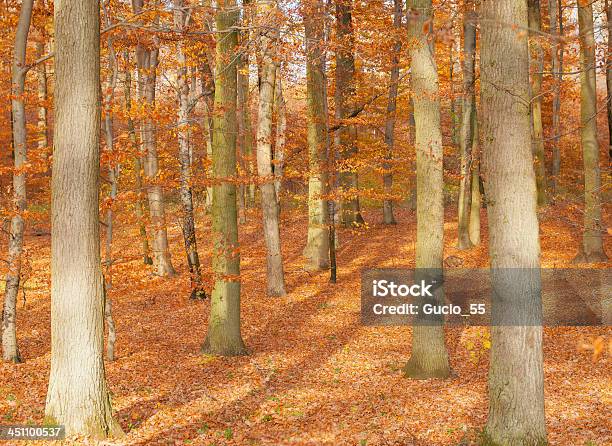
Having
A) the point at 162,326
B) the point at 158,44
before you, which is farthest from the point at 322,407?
the point at 158,44

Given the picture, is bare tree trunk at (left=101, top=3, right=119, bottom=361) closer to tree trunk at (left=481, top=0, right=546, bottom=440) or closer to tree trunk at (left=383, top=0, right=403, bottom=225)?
tree trunk at (left=481, top=0, right=546, bottom=440)

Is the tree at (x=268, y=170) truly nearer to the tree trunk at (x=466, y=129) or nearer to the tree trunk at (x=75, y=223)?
the tree trunk at (x=466, y=129)

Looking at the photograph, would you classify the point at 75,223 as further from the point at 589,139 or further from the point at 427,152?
Result: the point at 589,139

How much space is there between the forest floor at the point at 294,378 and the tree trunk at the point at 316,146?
4.68 ft

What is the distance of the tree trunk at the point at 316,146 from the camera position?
16.2 meters

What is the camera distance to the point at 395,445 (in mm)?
7297

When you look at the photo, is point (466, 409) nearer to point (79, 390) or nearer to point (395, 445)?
point (395, 445)

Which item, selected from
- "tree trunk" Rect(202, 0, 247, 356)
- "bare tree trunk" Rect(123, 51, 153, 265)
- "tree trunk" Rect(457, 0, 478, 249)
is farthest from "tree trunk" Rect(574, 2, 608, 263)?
"bare tree trunk" Rect(123, 51, 153, 265)

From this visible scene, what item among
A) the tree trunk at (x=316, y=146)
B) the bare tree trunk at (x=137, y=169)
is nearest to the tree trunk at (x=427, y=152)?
the bare tree trunk at (x=137, y=169)

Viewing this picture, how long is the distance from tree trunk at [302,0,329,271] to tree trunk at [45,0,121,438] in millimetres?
9127

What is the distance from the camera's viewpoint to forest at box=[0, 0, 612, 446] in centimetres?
627

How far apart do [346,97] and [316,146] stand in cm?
332

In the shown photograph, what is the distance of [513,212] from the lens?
6090mm

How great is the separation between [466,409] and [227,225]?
5.18 meters
